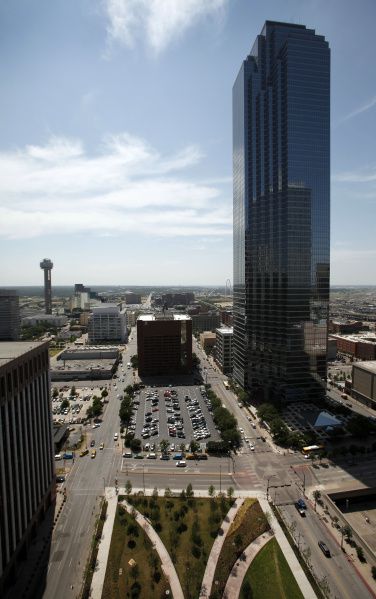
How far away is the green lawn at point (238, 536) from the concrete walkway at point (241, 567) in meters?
0.56

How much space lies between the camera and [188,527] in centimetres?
6544

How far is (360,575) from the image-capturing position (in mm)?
56031

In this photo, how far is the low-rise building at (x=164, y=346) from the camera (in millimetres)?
163250

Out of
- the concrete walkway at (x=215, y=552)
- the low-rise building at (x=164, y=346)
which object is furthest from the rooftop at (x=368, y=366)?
the concrete walkway at (x=215, y=552)

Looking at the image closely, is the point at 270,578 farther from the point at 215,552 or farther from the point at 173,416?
the point at 173,416

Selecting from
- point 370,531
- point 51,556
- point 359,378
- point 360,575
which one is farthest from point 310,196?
point 51,556

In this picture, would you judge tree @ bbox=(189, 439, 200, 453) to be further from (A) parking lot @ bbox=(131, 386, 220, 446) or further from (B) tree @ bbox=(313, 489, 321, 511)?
(B) tree @ bbox=(313, 489, 321, 511)

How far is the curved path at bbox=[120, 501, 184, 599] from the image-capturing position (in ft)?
173

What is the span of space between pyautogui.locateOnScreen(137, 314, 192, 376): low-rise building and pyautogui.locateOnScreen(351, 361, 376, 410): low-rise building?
69631 mm

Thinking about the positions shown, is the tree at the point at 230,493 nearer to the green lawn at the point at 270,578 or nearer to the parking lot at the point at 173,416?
the green lawn at the point at 270,578

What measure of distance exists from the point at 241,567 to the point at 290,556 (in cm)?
857

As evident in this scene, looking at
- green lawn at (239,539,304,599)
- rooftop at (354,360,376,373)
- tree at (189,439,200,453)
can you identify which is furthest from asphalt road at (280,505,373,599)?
rooftop at (354,360,376,373)

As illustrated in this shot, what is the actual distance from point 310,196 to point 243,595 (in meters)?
113

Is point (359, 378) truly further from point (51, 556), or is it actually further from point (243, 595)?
point (51, 556)
